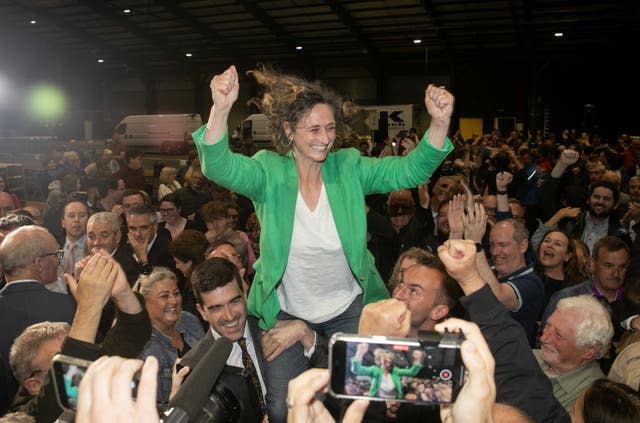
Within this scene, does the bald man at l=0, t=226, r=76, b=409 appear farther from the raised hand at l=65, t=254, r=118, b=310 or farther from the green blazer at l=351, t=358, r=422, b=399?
the green blazer at l=351, t=358, r=422, b=399

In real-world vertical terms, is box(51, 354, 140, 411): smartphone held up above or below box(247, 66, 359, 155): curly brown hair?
below

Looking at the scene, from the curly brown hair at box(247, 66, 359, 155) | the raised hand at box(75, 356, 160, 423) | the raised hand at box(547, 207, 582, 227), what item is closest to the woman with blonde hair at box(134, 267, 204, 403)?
the curly brown hair at box(247, 66, 359, 155)

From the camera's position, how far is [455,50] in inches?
886

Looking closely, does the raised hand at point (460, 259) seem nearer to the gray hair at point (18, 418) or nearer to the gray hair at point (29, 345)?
the gray hair at point (18, 418)

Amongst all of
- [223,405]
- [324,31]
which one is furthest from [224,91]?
[324,31]

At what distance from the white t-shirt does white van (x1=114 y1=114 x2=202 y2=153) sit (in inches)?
786

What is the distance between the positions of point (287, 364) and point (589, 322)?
142 centimetres

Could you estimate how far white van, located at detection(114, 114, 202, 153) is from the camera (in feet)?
73.4

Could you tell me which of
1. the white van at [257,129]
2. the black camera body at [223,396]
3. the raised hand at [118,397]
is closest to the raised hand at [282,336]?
the black camera body at [223,396]

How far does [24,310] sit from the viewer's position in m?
3.07

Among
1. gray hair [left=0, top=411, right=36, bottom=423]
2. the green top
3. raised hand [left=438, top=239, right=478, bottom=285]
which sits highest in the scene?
raised hand [left=438, top=239, right=478, bottom=285]

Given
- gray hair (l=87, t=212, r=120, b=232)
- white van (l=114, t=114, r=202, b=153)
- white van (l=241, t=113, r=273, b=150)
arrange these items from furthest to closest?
white van (l=114, t=114, r=202, b=153)
white van (l=241, t=113, r=273, b=150)
gray hair (l=87, t=212, r=120, b=232)

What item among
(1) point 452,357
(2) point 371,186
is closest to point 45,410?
(1) point 452,357

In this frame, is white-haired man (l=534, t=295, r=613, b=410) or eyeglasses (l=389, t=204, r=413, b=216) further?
eyeglasses (l=389, t=204, r=413, b=216)
